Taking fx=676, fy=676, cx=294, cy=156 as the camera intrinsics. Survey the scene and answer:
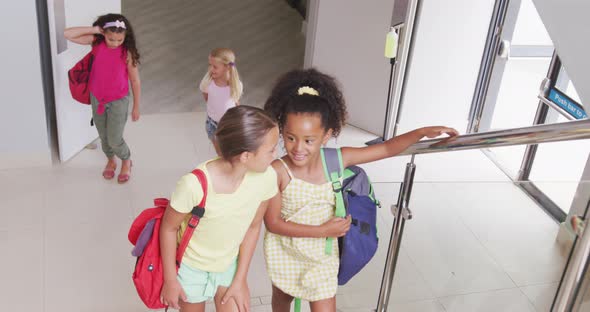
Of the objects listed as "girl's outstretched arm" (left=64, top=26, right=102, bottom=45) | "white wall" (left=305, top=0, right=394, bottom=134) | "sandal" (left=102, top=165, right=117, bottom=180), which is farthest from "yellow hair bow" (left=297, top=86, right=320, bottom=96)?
"white wall" (left=305, top=0, right=394, bottom=134)

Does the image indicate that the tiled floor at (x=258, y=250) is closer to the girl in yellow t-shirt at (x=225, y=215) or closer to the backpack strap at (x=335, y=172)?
the backpack strap at (x=335, y=172)

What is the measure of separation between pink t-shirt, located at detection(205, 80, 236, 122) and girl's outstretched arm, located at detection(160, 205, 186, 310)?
6.21 ft

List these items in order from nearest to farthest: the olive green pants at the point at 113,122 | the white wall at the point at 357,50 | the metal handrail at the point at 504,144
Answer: the metal handrail at the point at 504,144
the olive green pants at the point at 113,122
the white wall at the point at 357,50

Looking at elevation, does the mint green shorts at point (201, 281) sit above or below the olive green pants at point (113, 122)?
above

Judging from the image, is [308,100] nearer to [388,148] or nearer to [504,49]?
[388,148]

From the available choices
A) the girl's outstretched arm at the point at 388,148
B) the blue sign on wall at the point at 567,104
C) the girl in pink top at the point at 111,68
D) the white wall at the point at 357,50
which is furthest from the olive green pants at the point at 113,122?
the blue sign on wall at the point at 567,104

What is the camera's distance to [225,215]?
249 cm

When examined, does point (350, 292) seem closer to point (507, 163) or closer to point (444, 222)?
point (444, 222)

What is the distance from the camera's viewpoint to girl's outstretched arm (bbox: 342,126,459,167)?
8.80 feet

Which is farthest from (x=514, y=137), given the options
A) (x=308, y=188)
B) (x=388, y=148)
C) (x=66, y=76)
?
(x=66, y=76)

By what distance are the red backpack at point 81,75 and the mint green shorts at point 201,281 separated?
7.97ft

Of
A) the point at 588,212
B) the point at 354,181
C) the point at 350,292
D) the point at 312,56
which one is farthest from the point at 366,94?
the point at 588,212

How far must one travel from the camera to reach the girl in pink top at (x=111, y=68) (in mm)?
4465

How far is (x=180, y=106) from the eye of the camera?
6312 millimetres
